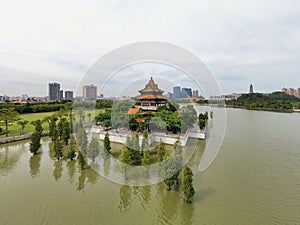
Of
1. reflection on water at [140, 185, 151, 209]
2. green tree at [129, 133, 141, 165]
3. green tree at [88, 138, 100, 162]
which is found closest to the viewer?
reflection on water at [140, 185, 151, 209]

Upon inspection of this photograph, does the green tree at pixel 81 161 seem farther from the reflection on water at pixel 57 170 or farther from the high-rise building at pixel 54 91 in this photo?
the high-rise building at pixel 54 91

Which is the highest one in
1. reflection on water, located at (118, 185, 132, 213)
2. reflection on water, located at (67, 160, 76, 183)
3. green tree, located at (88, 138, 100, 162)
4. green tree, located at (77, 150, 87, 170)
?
green tree, located at (88, 138, 100, 162)

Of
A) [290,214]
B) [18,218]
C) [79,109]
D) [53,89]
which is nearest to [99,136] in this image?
[79,109]

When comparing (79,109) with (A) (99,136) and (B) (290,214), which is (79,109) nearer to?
(A) (99,136)

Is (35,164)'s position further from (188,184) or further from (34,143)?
(188,184)

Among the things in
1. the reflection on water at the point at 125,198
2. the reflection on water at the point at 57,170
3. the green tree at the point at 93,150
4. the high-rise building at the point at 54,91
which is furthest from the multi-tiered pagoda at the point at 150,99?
the high-rise building at the point at 54,91

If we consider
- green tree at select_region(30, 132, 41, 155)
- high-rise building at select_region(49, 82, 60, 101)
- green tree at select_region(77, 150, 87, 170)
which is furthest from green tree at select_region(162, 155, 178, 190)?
high-rise building at select_region(49, 82, 60, 101)

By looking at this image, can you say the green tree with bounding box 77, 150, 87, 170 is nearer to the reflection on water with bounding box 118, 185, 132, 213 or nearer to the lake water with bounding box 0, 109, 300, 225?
the lake water with bounding box 0, 109, 300, 225
